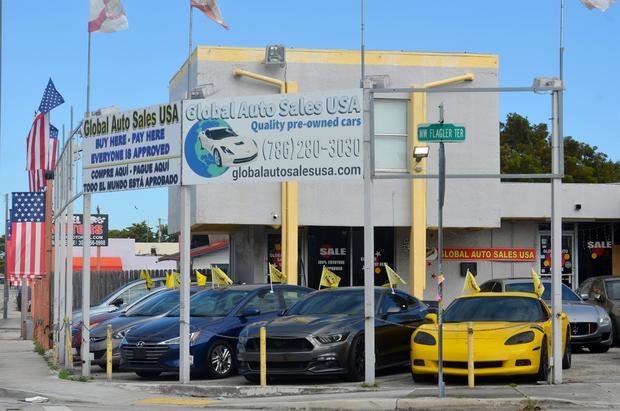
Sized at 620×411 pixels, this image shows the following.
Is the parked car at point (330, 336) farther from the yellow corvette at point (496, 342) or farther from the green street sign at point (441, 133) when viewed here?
the green street sign at point (441, 133)

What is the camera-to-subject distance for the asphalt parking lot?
15883mm

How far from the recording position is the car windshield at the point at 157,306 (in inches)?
825

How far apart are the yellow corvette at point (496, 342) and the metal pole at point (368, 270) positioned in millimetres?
690

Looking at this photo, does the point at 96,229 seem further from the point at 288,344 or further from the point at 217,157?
the point at 288,344

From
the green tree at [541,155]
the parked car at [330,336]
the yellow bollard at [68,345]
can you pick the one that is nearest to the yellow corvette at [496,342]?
the parked car at [330,336]

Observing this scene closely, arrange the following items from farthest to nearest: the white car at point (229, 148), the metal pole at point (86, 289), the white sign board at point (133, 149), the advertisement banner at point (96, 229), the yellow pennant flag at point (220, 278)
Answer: the advertisement banner at point (96, 229) < the yellow pennant flag at point (220, 278) < the metal pole at point (86, 289) < the white sign board at point (133, 149) < the white car at point (229, 148)

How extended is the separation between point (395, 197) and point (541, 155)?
36.5 meters

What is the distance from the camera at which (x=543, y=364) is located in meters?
15.4

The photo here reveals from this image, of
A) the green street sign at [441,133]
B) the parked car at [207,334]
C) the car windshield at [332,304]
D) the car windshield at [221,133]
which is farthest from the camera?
the parked car at [207,334]

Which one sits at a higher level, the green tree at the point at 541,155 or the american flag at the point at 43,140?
the green tree at the point at 541,155

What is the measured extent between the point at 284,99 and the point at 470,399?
5.63m

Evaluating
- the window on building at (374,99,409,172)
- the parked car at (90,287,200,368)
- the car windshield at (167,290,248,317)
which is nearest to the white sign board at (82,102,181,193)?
the car windshield at (167,290,248,317)

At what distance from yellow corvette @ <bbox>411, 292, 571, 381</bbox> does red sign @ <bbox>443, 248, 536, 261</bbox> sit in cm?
1387

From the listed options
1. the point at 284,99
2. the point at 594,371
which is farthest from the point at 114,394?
the point at 594,371
